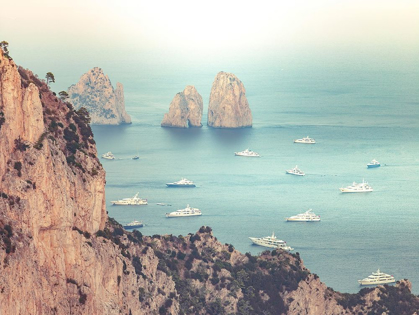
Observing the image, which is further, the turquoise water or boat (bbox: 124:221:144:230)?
boat (bbox: 124:221:144:230)

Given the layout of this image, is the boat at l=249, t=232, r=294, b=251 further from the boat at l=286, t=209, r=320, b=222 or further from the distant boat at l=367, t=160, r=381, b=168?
the distant boat at l=367, t=160, r=381, b=168

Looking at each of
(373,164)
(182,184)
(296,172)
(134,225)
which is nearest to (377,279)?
(134,225)

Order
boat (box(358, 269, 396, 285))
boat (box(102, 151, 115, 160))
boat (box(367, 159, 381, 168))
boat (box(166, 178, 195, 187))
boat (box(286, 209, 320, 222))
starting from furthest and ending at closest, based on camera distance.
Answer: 1. boat (box(102, 151, 115, 160))
2. boat (box(367, 159, 381, 168))
3. boat (box(166, 178, 195, 187))
4. boat (box(286, 209, 320, 222))
5. boat (box(358, 269, 396, 285))

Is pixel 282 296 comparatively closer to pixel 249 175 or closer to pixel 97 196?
pixel 97 196

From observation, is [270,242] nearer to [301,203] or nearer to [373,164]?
[301,203]

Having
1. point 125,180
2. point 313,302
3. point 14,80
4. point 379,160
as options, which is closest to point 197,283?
point 313,302

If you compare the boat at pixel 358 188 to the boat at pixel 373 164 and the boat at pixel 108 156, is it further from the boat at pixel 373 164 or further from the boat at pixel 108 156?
the boat at pixel 108 156

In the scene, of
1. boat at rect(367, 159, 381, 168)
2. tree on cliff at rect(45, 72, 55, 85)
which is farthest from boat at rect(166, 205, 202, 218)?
tree on cliff at rect(45, 72, 55, 85)

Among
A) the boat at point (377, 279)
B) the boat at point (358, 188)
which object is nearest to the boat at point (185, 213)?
the boat at point (358, 188)
